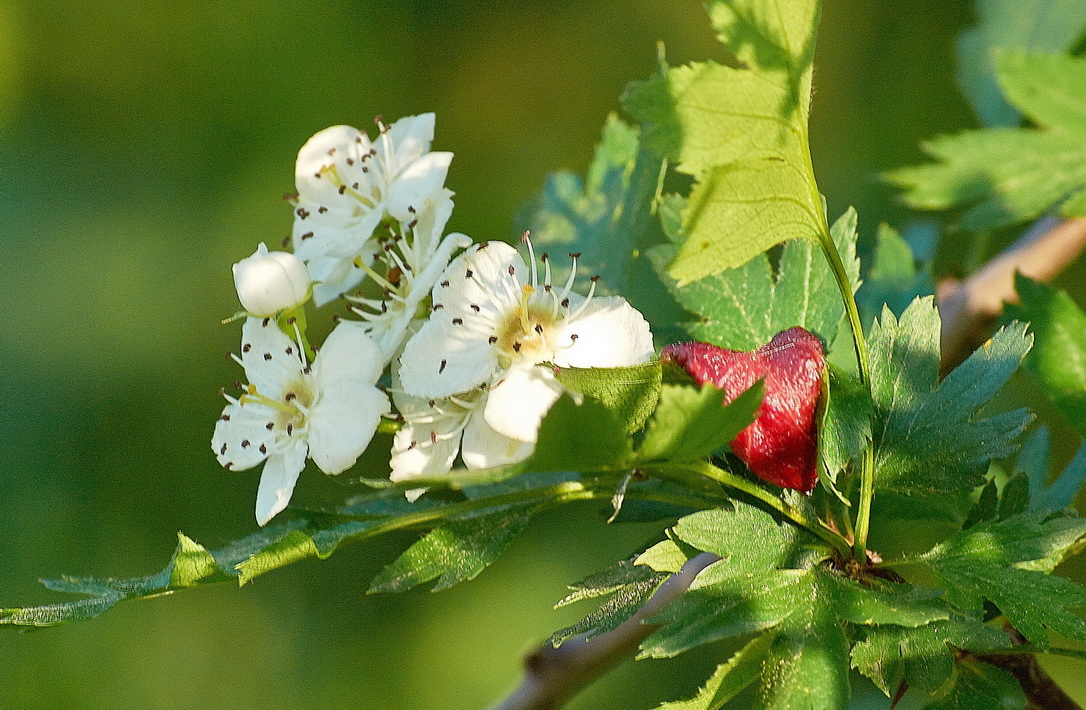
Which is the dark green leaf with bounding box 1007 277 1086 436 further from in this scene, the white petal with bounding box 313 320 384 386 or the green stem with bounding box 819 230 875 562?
the white petal with bounding box 313 320 384 386

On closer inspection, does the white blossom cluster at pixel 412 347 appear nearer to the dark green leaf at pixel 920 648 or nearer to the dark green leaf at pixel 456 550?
the dark green leaf at pixel 456 550

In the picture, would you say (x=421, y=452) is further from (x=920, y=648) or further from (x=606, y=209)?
(x=606, y=209)

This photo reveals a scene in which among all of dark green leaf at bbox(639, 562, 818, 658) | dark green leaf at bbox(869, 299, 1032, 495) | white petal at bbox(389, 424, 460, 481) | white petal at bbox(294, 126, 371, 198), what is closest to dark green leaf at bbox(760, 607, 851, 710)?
dark green leaf at bbox(639, 562, 818, 658)

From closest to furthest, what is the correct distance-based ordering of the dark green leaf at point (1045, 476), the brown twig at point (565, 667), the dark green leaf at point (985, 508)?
the dark green leaf at point (985, 508) → the dark green leaf at point (1045, 476) → the brown twig at point (565, 667)

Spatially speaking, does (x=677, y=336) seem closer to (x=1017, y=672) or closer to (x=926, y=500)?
(x=926, y=500)

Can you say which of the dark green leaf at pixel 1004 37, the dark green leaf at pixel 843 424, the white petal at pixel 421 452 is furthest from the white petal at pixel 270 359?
the dark green leaf at pixel 1004 37

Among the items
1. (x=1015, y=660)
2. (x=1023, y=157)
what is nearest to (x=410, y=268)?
(x=1015, y=660)
